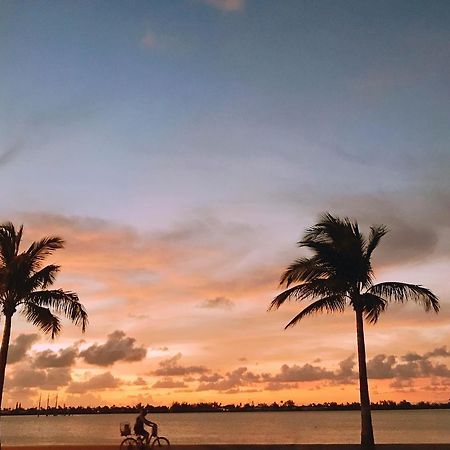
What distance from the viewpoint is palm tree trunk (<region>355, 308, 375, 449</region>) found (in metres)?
22.9

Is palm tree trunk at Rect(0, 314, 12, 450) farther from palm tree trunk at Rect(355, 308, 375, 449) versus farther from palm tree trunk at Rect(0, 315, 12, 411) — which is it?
palm tree trunk at Rect(355, 308, 375, 449)

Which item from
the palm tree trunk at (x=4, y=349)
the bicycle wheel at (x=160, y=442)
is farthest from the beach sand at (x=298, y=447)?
the palm tree trunk at (x=4, y=349)

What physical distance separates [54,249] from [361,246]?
496 inches

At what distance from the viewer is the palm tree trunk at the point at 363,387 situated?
75.1 ft

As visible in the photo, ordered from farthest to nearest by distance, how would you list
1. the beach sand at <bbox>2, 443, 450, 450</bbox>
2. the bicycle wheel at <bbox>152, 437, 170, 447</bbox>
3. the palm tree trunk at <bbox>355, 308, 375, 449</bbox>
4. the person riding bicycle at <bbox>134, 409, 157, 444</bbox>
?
the bicycle wheel at <bbox>152, 437, 170, 447</bbox> → the person riding bicycle at <bbox>134, 409, 157, 444</bbox> → the palm tree trunk at <bbox>355, 308, 375, 449</bbox> → the beach sand at <bbox>2, 443, 450, 450</bbox>

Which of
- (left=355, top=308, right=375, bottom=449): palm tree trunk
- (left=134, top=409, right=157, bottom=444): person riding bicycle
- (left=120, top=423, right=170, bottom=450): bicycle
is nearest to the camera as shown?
(left=355, top=308, right=375, bottom=449): palm tree trunk

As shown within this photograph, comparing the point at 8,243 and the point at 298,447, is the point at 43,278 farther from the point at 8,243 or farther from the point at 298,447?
the point at 298,447

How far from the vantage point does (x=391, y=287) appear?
77.2 ft

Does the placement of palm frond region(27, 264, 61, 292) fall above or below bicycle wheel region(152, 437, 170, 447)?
above

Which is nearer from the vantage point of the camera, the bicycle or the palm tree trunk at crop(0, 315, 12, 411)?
the palm tree trunk at crop(0, 315, 12, 411)

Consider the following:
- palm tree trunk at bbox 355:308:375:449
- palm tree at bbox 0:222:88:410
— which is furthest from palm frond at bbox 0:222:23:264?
palm tree trunk at bbox 355:308:375:449

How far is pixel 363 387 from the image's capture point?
23.0 m

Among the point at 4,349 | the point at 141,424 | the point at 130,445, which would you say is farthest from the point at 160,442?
the point at 4,349

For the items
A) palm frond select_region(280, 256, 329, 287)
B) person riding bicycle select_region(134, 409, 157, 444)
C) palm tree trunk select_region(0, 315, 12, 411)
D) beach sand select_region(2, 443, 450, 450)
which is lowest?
beach sand select_region(2, 443, 450, 450)
